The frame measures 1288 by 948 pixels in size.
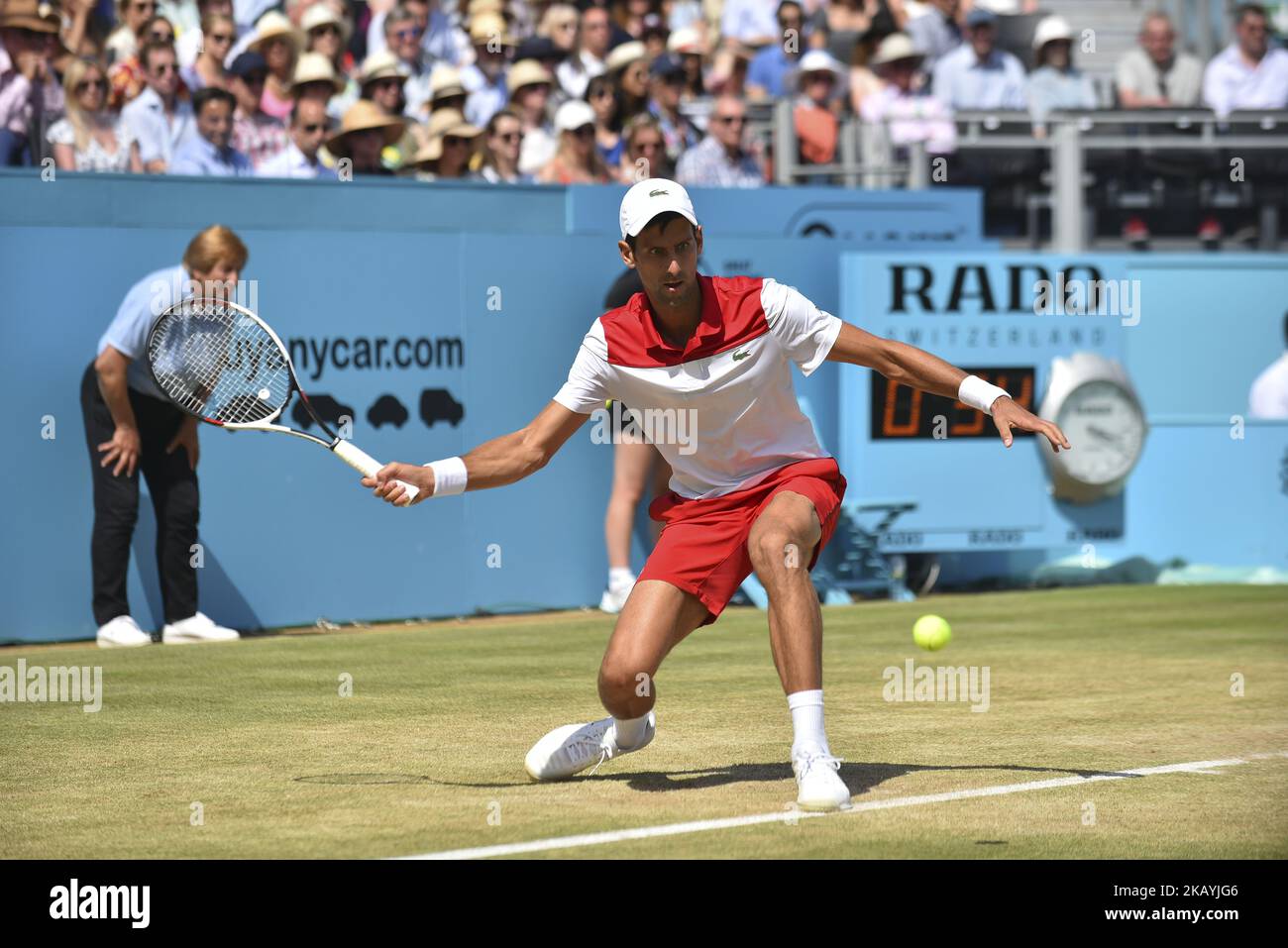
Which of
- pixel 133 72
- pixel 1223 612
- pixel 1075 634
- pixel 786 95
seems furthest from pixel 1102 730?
pixel 786 95

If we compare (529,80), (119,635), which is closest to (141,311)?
(119,635)

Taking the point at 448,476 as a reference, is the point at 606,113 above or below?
above

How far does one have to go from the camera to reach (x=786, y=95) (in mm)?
16641

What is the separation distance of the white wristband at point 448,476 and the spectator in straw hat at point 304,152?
22.4 feet

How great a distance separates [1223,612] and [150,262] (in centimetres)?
671

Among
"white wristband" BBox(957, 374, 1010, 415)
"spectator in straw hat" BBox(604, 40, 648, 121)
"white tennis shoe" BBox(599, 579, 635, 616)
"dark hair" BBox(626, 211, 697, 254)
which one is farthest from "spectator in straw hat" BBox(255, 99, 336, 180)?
"white wristband" BBox(957, 374, 1010, 415)

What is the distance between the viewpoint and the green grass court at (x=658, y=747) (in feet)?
18.9

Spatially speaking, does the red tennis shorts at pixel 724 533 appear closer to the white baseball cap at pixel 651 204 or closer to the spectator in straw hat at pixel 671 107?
the white baseball cap at pixel 651 204

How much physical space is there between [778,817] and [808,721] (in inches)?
12.5

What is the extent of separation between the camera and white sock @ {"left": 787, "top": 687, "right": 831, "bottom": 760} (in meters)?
6.11

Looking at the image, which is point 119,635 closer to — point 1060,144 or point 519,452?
point 519,452

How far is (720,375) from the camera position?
6.46 meters

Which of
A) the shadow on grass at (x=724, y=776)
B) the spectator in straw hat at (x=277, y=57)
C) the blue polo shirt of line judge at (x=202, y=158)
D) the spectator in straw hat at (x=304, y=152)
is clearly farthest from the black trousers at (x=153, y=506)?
the shadow on grass at (x=724, y=776)

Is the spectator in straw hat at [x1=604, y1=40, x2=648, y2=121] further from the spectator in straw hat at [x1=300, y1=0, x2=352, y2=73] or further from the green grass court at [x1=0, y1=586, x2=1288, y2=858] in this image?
the green grass court at [x1=0, y1=586, x2=1288, y2=858]
